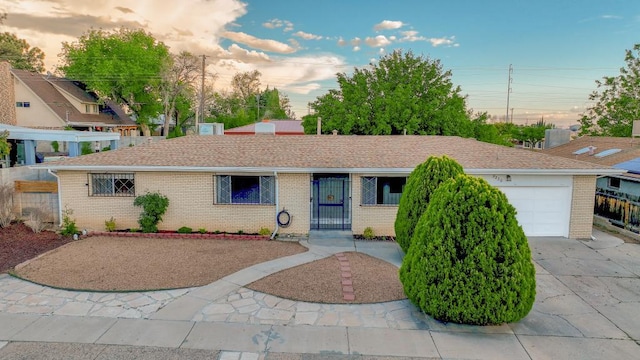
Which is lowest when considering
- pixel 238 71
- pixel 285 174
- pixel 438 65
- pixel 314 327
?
pixel 314 327

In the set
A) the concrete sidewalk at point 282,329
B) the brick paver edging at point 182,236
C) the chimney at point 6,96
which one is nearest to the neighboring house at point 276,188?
the brick paver edging at point 182,236

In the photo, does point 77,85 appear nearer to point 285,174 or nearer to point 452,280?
point 285,174

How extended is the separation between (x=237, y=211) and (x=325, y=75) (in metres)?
25.2

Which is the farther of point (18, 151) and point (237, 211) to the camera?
point (18, 151)

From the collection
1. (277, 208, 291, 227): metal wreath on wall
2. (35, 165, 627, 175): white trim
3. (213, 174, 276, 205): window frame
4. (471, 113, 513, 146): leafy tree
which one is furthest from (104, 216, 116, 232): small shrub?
(471, 113, 513, 146): leafy tree

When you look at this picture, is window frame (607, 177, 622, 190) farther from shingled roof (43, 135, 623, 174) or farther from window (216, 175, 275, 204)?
window (216, 175, 275, 204)

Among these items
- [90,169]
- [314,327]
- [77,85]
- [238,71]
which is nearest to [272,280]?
[314,327]

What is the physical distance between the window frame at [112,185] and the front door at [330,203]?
21.0ft

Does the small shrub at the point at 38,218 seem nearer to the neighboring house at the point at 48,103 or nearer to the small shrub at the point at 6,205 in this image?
the small shrub at the point at 6,205

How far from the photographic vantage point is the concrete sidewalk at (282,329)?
602cm

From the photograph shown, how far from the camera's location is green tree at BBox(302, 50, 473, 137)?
2498cm

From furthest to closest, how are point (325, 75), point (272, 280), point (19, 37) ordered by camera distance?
point (19, 37) → point (325, 75) → point (272, 280)

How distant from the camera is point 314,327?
6.76 metres

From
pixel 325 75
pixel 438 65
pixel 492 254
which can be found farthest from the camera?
pixel 325 75
